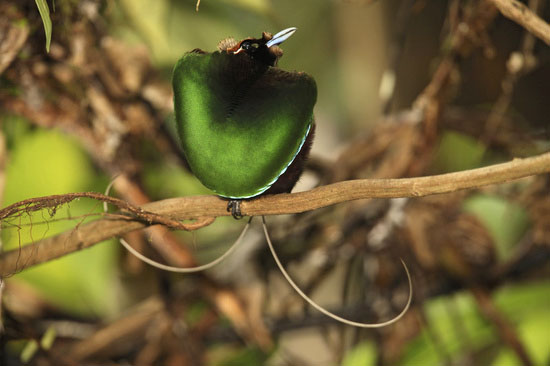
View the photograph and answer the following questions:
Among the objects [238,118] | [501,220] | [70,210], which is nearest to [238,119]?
[238,118]

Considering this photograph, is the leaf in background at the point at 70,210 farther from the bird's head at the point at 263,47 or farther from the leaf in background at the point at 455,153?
the leaf in background at the point at 455,153

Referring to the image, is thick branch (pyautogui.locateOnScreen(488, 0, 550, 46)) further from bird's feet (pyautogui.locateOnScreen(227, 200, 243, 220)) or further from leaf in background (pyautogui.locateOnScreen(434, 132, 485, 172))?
leaf in background (pyautogui.locateOnScreen(434, 132, 485, 172))

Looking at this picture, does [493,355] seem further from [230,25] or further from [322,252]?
[230,25]

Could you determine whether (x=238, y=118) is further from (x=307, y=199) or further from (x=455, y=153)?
(x=455, y=153)

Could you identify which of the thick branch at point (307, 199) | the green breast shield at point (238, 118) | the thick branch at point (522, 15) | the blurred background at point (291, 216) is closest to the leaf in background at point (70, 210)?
the blurred background at point (291, 216)

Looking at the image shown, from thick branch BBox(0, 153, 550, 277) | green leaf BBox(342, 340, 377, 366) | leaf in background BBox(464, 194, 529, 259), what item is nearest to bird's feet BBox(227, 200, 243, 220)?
thick branch BBox(0, 153, 550, 277)

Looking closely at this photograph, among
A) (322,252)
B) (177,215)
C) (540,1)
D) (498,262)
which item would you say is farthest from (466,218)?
(177,215)
